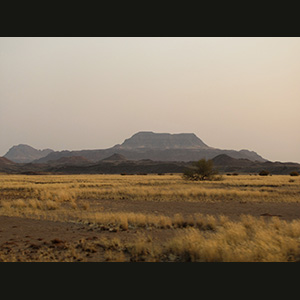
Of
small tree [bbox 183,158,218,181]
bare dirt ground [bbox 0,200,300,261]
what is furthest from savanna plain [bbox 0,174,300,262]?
small tree [bbox 183,158,218,181]

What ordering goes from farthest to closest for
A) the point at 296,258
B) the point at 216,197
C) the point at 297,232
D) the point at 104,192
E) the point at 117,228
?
1. the point at 104,192
2. the point at 216,197
3. the point at 117,228
4. the point at 297,232
5. the point at 296,258

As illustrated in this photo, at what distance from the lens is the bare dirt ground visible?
11.2m

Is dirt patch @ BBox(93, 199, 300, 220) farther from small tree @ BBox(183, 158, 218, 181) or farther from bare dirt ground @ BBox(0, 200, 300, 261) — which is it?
small tree @ BBox(183, 158, 218, 181)

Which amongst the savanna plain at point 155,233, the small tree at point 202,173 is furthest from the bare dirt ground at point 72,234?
the small tree at point 202,173

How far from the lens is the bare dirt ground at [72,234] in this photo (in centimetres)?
1122

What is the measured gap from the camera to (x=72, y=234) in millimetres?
14867

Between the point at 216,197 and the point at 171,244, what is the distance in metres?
19.7

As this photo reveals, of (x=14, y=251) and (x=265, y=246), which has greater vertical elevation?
(x=265, y=246)

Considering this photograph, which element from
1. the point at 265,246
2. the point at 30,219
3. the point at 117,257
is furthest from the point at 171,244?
the point at 30,219

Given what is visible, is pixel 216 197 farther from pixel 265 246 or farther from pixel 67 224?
pixel 265 246

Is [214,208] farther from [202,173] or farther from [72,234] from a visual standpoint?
[202,173]

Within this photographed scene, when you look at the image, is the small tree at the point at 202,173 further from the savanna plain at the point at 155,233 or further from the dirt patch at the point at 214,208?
the dirt patch at the point at 214,208

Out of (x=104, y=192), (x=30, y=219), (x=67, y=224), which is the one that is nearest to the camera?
(x=67, y=224)

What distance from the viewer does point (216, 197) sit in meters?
→ 30.5
